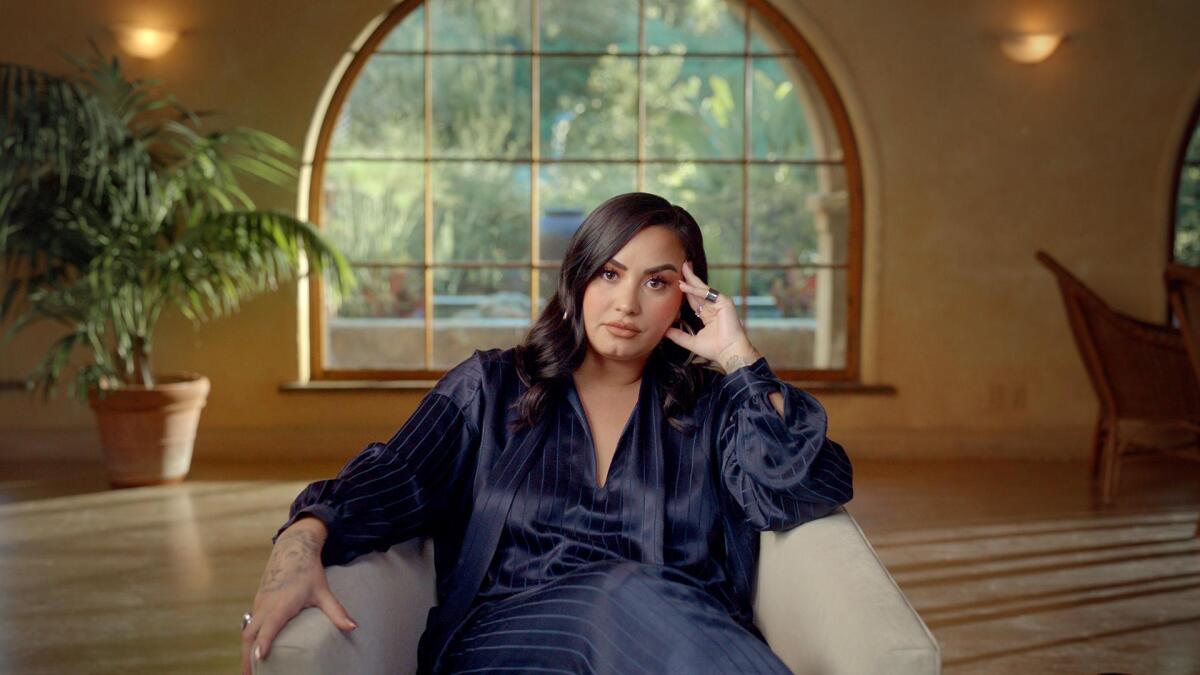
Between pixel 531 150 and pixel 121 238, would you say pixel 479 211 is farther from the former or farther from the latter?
pixel 121 238

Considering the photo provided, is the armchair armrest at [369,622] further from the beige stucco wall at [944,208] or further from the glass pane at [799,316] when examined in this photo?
the glass pane at [799,316]

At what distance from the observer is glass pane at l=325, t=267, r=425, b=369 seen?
607 cm

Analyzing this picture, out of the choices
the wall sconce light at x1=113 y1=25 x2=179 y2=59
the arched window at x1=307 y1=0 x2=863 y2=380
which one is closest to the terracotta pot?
the arched window at x1=307 y1=0 x2=863 y2=380

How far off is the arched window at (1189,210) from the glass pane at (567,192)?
270cm

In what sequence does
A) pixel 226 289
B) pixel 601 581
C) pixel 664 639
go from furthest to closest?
pixel 226 289 → pixel 601 581 → pixel 664 639

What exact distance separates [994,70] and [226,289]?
3.65 meters

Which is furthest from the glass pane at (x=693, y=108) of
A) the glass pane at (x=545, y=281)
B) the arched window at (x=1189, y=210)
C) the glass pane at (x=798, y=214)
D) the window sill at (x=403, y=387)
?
the arched window at (x=1189, y=210)

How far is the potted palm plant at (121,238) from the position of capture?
4871 mm

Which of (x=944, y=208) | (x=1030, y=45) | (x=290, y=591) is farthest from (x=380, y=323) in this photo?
(x=290, y=591)

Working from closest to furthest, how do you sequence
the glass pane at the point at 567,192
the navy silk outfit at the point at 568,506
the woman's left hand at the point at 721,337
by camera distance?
the navy silk outfit at the point at 568,506
the woman's left hand at the point at 721,337
the glass pane at the point at 567,192

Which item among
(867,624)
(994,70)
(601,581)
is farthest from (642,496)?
(994,70)

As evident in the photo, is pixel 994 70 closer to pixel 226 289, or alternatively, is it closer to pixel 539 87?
pixel 539 87

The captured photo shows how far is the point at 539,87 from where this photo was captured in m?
6.05

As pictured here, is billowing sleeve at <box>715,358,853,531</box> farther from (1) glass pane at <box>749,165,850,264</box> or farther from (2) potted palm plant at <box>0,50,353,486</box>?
(1) glass pane at <box>749,165,850,264</box>
